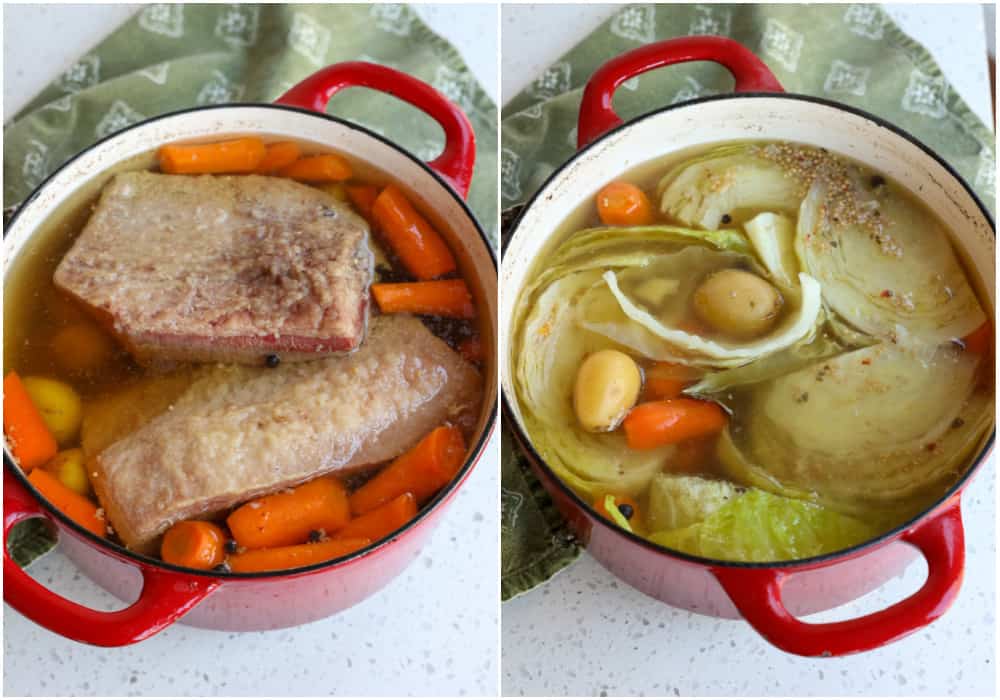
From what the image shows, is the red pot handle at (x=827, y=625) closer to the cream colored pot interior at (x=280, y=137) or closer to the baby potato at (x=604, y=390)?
the baby potato at (x=604, y=390)

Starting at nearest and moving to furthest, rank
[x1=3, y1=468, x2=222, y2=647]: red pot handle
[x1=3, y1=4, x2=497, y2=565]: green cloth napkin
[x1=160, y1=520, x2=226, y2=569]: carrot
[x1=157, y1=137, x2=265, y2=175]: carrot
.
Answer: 1. [x1=3, y1=468, x2=222, y2=647]: red pot handle
2. [x1=160, y1=520, x2=226, y2=569]: carrot
3. [x1=157, y1=137, x2=265, y2=175]: carrot
4. [x1=3, y1=4, x2=497, y2=565]: green cloth napkin

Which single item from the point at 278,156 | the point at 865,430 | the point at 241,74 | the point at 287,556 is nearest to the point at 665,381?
the point at 865,430

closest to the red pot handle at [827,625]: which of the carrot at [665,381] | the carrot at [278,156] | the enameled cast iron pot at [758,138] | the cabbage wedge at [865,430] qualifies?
the enameled cast iron pot at [758,138]

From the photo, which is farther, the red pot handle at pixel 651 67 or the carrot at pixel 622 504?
the red pot handle at pixel 651 67

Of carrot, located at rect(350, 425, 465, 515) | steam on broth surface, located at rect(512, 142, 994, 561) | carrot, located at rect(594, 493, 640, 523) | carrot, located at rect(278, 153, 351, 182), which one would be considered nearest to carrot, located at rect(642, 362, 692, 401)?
steam on broth surface, located at rect(512, 142, 994, 561)

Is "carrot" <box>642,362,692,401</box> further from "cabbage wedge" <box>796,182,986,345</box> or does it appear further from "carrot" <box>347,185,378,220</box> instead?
"carrot" <box>347,185,378,220</box>

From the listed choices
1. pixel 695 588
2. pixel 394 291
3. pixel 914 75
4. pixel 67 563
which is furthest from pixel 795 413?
pixel 67 563
